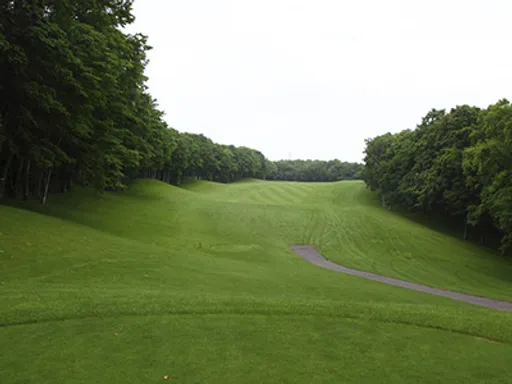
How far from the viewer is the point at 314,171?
146125 millimetres

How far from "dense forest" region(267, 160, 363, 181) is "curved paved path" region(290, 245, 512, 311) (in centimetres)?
10478

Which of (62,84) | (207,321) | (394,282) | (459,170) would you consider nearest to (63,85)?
(62,84)

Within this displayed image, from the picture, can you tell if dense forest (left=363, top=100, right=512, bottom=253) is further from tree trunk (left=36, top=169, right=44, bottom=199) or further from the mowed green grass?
tree trunk (left=36, top=169, right=44, bottom=199)

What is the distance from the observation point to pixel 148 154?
3956 centimetres

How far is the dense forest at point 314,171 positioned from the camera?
137875 mm

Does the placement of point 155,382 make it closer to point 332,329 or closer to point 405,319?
point 332,329

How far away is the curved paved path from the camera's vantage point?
1959 cm

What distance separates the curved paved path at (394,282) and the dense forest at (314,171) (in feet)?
344

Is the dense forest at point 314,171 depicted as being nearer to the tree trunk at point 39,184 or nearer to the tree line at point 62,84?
the tree line at point 62,84

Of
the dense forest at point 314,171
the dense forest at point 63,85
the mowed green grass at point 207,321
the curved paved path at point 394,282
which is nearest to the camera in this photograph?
the mowed green grass at point 207,321

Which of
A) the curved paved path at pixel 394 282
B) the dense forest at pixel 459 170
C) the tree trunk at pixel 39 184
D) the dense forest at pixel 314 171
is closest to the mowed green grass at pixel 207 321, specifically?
the curved paved path at pixel 394 282

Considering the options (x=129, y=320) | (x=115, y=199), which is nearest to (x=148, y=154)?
(x=115, y=199)

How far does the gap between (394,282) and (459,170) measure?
88.2 ft

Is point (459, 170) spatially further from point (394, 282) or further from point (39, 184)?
point (39, 184)
